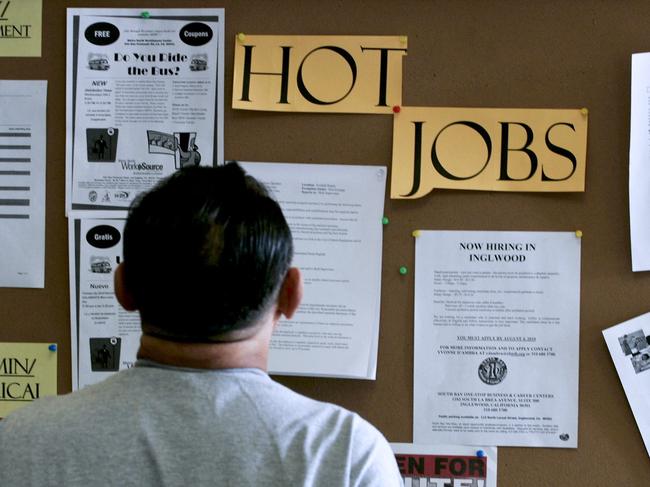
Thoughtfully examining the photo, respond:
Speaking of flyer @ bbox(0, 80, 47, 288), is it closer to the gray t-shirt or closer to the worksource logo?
the worksource logo

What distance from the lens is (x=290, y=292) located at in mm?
688

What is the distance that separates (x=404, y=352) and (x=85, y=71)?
2.02 feet

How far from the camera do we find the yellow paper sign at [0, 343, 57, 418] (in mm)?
1123

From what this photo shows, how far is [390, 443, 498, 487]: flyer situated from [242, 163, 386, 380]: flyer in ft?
0.42

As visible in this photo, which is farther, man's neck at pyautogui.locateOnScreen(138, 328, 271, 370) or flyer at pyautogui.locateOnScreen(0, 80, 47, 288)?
flyer at pyautogui.locateOnScreen(0, 80, 47, 288)

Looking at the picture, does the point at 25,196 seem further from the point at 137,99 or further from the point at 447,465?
the point at 447,465

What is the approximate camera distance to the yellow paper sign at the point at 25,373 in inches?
44.2

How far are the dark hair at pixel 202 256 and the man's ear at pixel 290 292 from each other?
0.09 feet

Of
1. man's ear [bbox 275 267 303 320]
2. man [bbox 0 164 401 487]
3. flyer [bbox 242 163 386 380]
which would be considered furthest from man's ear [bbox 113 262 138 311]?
flyer [bbox 242 163 386 380]

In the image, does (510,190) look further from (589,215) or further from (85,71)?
(85,71)

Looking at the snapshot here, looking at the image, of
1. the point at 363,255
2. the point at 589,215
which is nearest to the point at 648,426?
the point at 589,215

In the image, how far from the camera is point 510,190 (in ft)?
3.55

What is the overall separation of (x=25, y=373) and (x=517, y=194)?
0.76 meters

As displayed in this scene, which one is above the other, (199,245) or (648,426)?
(199,245)
